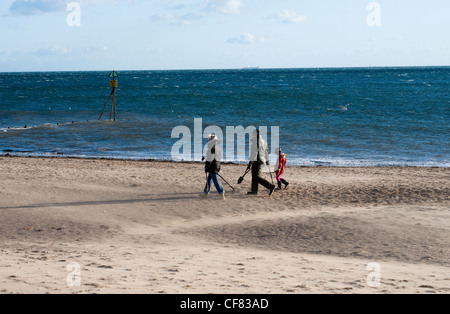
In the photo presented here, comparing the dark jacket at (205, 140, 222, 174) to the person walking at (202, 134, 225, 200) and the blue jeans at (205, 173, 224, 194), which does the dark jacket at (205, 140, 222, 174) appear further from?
the blue jeans at (205, 173, 224, 194)

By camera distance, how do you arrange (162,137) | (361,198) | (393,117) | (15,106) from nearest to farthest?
1. (361,198)
2. (162,137)
3. (393,117)
4. (15,106)

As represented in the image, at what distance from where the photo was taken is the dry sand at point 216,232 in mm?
6762

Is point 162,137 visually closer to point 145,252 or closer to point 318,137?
point 318,137

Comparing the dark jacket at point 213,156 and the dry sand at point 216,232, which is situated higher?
the dark jacket at point 213,156

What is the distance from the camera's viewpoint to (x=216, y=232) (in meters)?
10.4

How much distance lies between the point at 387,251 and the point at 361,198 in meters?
4.50

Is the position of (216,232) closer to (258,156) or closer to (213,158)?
(213,158)

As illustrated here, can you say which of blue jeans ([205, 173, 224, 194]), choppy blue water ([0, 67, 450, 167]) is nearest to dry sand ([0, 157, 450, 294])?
blue jeans ([205, 173, 224, 194])

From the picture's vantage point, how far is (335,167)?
19.0 m

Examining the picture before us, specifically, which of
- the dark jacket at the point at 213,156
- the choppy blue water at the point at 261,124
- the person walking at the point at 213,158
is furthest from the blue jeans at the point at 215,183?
the choppy blue water at the point at 261,124

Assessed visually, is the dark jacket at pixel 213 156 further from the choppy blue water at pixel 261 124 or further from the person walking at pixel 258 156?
the choppy blue water at pixel 261 124

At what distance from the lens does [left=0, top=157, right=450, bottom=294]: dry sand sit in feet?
22.2
